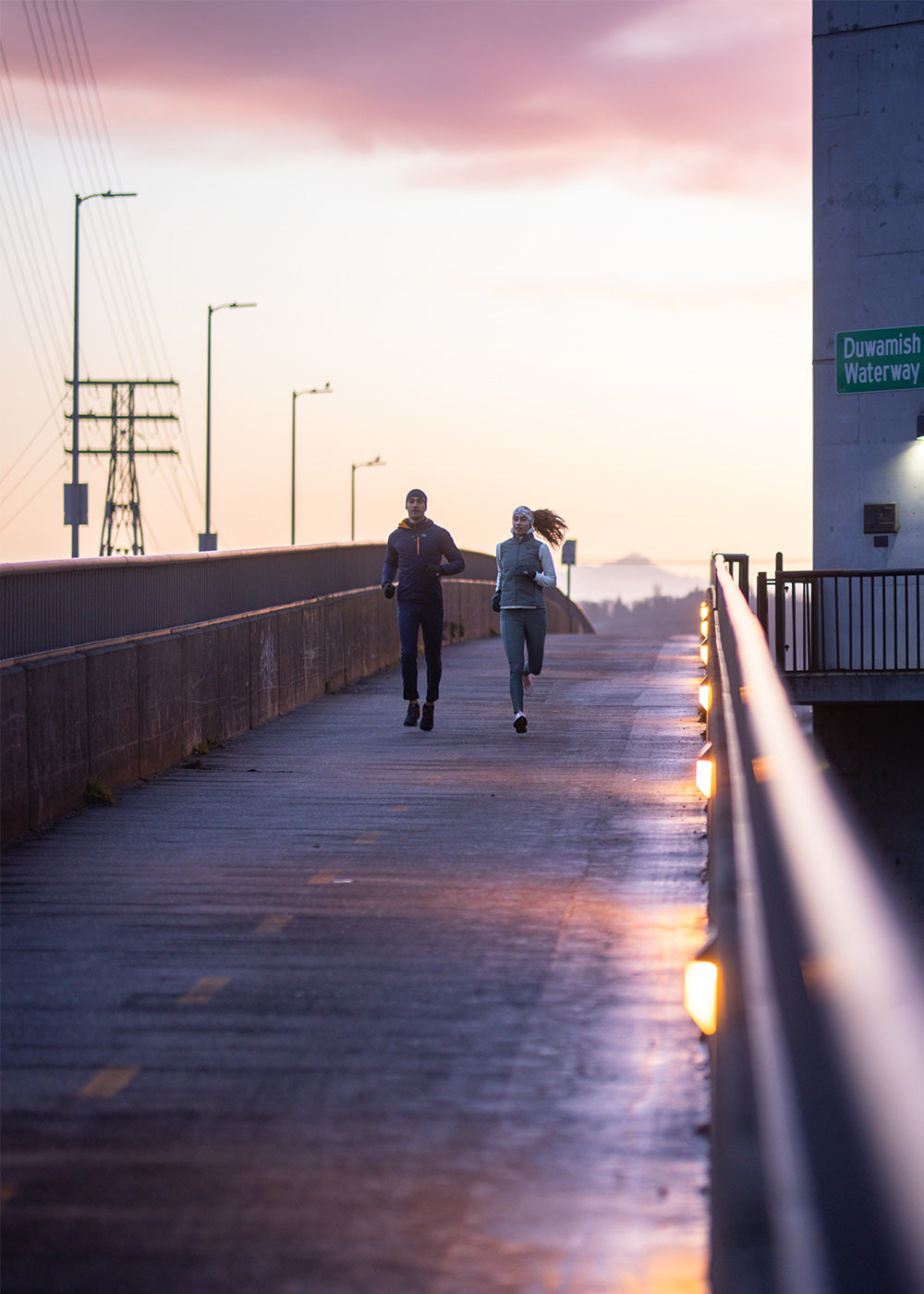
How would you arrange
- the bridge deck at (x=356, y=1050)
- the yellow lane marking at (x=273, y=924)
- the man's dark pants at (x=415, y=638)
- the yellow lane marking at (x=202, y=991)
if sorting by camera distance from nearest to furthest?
the bridge deck at (x=356, y=1050)
the yellow lane marking at (x=202, y=991)
the yellow lane marking at (x=273, y=924)
the man's dark pants at (x=415, y=638)

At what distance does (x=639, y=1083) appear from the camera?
436 cm

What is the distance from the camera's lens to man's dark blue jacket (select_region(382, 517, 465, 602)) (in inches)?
537

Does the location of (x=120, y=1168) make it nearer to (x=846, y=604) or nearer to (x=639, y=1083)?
(x=639, y=1083)

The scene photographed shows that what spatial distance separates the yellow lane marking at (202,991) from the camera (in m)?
5.17

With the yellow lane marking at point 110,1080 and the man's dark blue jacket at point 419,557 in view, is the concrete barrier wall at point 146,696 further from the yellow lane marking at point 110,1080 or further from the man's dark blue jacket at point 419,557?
the yellow lane marking at point 110,1080

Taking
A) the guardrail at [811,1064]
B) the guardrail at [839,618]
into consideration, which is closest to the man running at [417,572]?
the guardrail at [839,618]

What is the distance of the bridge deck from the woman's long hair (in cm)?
856

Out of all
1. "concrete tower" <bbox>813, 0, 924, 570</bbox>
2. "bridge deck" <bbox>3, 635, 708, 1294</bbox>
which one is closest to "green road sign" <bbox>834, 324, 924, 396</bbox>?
"concrete tower" <bbox>813, 0, 924, 570</bbox>

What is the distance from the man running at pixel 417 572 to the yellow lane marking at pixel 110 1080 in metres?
9.03

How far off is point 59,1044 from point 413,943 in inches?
59.6

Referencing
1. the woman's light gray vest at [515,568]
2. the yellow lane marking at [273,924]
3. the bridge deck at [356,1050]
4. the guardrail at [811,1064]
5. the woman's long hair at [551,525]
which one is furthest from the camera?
the woman's long hair at [551,525]

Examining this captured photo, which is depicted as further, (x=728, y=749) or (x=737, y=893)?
(x=728, y=749)

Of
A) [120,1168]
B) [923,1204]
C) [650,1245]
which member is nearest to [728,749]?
[650,1245]

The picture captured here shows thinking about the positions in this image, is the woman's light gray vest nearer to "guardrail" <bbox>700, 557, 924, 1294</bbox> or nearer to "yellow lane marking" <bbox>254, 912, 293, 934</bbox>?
"yellow lane marking" <bbox>254, 912, 293, 934</bbox>
